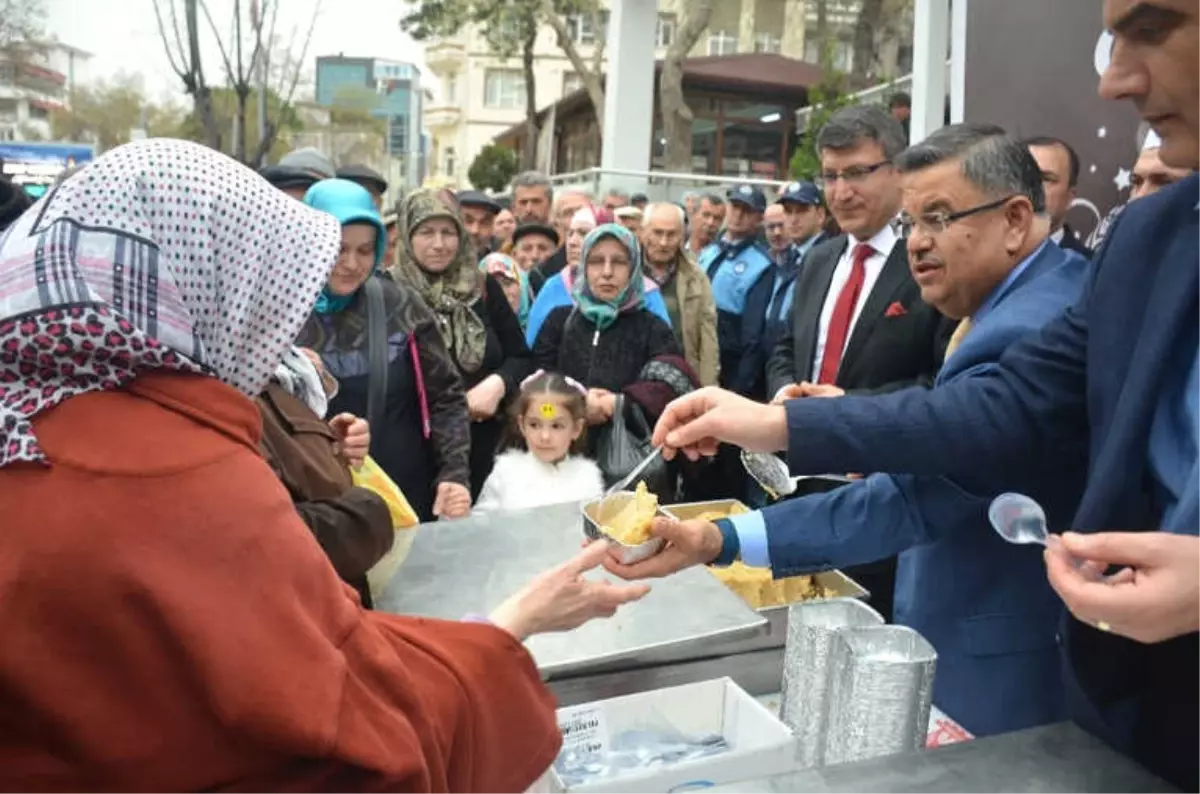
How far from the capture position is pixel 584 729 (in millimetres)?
1521

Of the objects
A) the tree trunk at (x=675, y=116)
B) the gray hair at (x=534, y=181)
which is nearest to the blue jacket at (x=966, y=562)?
the gray hair at (x=534, y=181)

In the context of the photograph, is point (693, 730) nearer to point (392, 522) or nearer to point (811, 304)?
point (392, 522)

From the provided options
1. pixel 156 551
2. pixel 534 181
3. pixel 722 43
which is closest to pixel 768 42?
pixel 722 43

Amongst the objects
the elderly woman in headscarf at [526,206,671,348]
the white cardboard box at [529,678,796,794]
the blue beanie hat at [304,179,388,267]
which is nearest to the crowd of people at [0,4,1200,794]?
the white cardboard box at [529,678,796,794]

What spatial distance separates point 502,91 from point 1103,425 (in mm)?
58359

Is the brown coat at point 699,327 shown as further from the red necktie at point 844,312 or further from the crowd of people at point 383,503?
the crowd of people at point 383,503

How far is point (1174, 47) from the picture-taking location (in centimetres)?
105

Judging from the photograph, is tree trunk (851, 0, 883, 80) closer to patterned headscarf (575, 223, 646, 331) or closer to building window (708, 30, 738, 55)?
patterned headscarf (575, 223, 646, 331)

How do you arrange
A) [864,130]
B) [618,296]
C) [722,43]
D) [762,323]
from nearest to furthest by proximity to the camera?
[864,130] → [618,296] → [762,323] → [722,43]

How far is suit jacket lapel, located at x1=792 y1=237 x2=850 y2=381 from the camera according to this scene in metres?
3.66

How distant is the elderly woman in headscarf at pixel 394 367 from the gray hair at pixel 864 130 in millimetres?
1566

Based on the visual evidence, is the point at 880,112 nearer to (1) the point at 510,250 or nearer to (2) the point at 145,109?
(1) the point at 510,250

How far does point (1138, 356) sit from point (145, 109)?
2691 centimetres

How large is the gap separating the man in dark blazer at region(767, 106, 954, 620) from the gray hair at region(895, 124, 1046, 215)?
3.06 feet
